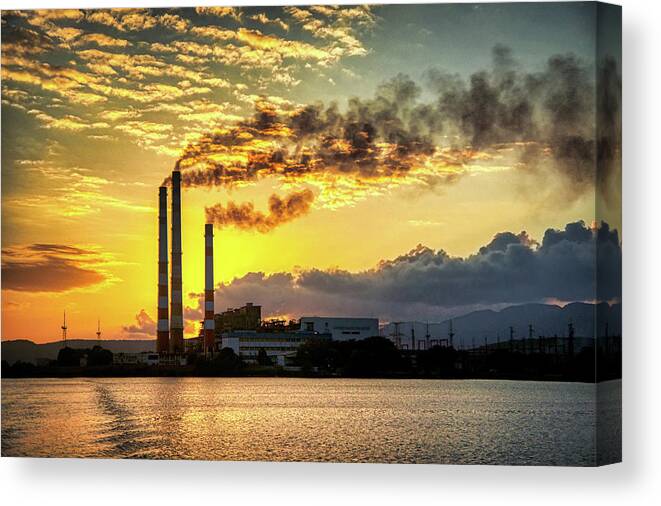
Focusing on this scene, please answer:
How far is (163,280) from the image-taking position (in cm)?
1684

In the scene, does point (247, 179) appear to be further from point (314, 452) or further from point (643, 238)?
point (643, 238)

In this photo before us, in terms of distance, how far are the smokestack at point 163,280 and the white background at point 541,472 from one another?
8.46ft

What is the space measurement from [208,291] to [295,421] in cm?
224

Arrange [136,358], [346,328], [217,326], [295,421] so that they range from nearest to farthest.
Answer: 1. [346,328]
2. [217,326]
3. [136,358]
4. [295,421]

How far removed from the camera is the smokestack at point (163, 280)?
16578mm

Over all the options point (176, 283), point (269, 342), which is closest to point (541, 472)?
point (269, 342)

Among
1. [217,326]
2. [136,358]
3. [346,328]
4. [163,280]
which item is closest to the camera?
[346,328]

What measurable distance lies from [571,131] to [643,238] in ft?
4.39

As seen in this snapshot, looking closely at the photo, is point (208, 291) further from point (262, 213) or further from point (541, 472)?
point (541, 472)

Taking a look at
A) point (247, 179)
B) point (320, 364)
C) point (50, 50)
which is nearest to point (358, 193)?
point (247, 179)

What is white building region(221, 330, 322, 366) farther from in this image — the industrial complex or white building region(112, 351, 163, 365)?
white building region(112, 351, 163, 365)

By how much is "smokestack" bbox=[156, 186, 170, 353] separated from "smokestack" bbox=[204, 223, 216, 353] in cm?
46

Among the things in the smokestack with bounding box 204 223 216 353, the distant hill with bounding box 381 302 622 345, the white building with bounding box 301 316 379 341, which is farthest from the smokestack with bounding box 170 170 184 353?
the distant hill with bounding box 381 302 622 345

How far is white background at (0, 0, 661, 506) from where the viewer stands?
13703mm
